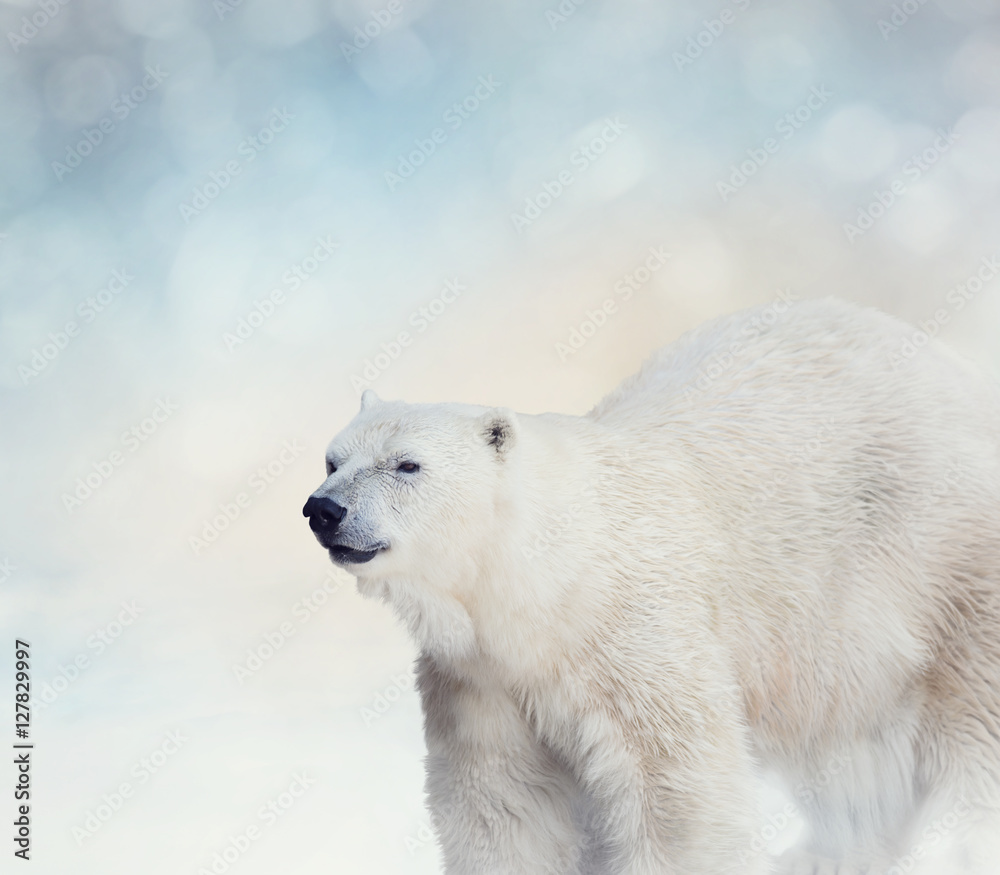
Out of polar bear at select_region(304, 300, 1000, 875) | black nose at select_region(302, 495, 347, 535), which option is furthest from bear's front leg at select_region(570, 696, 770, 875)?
black nose at select_region(302, 495, 347, 535)

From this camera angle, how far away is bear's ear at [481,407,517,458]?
3.54m

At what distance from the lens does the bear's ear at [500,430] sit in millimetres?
3537

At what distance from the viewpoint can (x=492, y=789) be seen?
152 inches

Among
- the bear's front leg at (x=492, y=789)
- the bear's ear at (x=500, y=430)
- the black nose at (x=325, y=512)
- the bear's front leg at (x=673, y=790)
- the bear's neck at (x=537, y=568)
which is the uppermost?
the bear's ear at (x=500, y=430)

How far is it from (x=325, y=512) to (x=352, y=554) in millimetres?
151

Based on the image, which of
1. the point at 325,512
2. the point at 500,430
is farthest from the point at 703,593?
the point at 325,512

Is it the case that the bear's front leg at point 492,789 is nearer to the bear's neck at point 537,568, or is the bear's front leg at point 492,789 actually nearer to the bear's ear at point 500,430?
the bear's neck at point 537,568

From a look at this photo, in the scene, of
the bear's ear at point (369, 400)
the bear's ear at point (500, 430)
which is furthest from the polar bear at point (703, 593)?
the bear's ear at point (369, 400)

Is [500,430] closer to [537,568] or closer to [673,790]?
[537,568]

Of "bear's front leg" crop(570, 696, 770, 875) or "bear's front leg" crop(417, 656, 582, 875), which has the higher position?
"bear's front leg" crop(417, 656, 582, 875)

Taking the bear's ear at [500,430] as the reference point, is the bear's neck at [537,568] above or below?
below

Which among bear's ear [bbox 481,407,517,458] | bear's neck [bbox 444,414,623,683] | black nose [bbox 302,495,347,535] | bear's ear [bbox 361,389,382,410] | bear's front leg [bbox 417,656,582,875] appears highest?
bear's ear [bbox 361,389,382,410]

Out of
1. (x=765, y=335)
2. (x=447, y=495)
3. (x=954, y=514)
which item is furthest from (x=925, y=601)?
(x=447, y=495)

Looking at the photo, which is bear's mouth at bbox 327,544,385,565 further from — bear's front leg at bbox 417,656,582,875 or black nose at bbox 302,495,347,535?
bear's front leg at bbox 417,656,582,875
